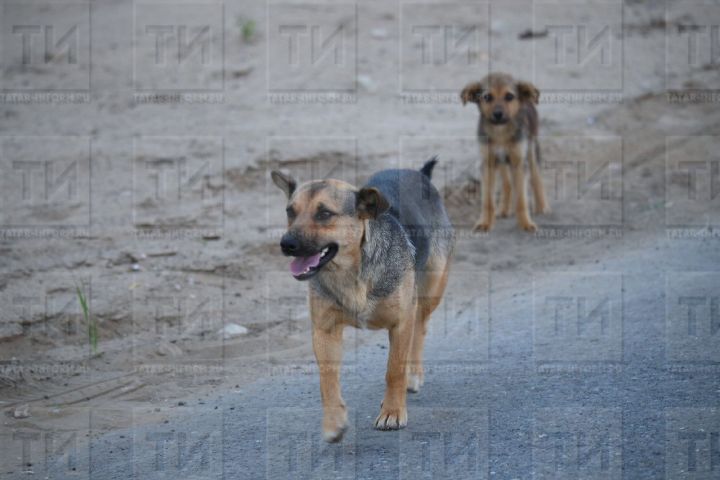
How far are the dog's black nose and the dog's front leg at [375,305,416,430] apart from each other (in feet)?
3.14

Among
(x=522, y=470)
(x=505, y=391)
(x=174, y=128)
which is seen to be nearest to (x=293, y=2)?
(x=174, y=128)

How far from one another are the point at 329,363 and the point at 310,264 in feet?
2.22

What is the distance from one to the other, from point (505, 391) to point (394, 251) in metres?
1.47

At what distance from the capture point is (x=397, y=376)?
6637 millimetres

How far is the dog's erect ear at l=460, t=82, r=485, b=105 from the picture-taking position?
12.0 meters

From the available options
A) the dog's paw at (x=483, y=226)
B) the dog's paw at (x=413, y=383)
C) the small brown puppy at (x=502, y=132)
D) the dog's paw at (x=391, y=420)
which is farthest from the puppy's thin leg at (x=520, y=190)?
the dog's paw at (x=391, y=420)

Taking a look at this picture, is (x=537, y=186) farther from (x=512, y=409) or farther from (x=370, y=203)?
(x=370, y=203)

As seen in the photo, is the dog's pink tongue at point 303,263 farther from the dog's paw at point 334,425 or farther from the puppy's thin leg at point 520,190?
the puppy's thin leg at point 520,190

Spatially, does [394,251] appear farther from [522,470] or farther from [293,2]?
[293,2]

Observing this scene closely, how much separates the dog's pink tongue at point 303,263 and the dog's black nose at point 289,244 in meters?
0.11

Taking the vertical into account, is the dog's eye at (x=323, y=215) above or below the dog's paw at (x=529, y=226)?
above

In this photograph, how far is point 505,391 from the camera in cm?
737

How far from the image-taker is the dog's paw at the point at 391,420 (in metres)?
6.70

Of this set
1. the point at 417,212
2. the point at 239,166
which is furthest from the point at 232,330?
the point at 239,166
